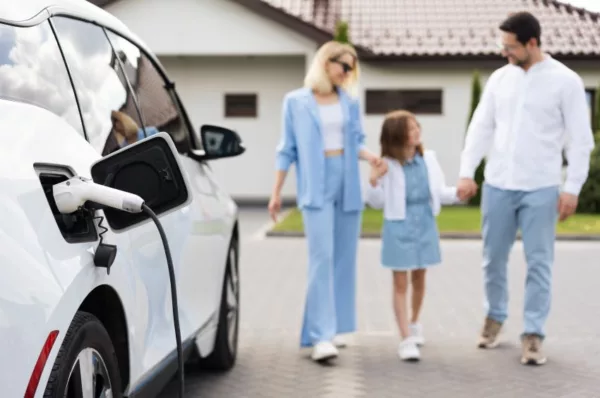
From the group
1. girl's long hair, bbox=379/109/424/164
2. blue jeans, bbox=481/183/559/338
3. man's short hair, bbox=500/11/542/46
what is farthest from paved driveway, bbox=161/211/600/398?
man's short hair, bbox=500/11/542/46

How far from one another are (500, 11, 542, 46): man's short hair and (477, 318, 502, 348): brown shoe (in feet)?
5.98

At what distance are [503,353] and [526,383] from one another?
3.03 ft

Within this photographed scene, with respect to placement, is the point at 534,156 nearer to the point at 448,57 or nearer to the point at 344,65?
the point at 344,65

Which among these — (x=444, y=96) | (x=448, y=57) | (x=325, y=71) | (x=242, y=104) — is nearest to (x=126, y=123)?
(x=325, y=71)

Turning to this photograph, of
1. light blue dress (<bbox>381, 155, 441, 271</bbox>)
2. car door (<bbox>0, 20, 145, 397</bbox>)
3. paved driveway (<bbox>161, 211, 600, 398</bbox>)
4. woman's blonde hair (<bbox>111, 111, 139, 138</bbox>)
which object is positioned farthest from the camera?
light blue dress (<bbox>381, 155, 441, 271</bbox>)

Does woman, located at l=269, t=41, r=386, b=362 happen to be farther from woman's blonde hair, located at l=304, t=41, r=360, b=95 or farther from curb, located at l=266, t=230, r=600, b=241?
curb, located at l=266, t=230, r=600, b=241

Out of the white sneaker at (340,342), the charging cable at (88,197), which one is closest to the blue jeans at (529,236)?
the white sneaker at (340,342)

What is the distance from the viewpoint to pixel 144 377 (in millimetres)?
3857

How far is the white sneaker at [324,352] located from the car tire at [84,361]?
321 cm

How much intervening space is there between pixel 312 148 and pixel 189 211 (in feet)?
6.85

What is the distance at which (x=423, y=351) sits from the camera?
7062 millimetres

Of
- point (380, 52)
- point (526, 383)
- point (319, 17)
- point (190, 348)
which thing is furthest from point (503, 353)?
point (319, 17)

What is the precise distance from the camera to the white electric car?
268cm

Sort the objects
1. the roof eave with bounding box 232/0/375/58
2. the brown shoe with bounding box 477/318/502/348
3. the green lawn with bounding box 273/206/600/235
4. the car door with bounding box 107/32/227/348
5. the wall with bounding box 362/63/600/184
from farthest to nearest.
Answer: the wall with bounding box 362/63/600/184
the roof eave with bounding box 232/0/375/58
the green lawn with bounding box 273/206/600/235
the brown shoe with bounding box 477/318/502/348
the car door with bounding box 107/32/227/348
